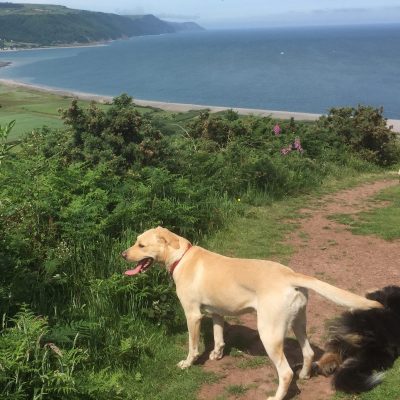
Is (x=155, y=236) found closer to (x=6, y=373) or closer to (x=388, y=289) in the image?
(x=6, y=373)

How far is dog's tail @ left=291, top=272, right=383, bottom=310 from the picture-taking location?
3.78 m

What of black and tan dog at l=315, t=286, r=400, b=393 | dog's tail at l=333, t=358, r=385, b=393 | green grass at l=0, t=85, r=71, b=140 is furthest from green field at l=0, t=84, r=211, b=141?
dog's tail at l=333, t=358, r=385, b=393

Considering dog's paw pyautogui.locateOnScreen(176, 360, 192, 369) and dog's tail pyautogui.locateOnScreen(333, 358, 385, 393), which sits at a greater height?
dog's tail pyautogui.locateOnScreen(333, 358, 385, 393)

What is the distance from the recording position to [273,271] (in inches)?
168

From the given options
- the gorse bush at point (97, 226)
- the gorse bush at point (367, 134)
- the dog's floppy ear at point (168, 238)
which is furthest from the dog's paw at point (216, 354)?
the gorse bush at point (367, 134)

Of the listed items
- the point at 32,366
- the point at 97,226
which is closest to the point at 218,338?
the point at 32,366

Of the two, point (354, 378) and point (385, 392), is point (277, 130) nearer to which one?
point (354, 378)

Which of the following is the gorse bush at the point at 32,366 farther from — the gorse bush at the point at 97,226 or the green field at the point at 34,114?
the green field at the point at 34,114

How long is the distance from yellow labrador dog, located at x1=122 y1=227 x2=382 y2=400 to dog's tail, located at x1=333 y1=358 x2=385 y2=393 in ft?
1.02

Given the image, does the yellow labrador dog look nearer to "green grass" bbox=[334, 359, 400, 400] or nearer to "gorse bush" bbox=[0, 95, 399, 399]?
"green grass" bbox=[334, 359, 400, 400]

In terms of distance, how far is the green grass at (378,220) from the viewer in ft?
28.4

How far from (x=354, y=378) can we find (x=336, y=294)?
3.25ft

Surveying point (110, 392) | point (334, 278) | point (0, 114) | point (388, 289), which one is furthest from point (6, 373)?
point (0, 114)

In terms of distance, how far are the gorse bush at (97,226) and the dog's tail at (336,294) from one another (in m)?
1.87
